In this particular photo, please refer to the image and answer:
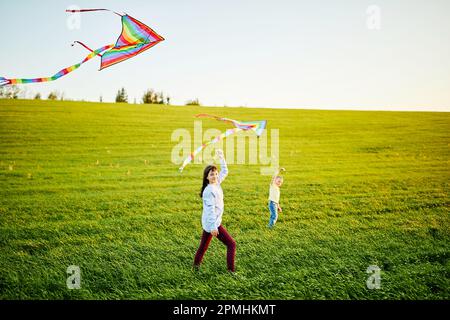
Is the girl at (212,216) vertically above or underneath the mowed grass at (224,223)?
above

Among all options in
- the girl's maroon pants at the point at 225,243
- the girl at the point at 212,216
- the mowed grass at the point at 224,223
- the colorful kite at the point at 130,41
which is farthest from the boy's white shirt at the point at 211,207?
the colorful kite at the point at 130,41

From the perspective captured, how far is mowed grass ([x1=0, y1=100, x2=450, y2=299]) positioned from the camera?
15.6 feet

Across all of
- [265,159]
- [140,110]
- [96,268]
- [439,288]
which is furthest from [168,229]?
[140,110]

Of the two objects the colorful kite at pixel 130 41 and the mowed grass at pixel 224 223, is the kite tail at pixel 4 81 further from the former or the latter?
the mowed grass at pixel 224 223

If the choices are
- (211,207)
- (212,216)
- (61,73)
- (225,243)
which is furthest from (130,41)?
(225,243)

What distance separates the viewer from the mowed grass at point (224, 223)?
4758 millimetres

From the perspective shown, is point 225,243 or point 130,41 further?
point 225,243

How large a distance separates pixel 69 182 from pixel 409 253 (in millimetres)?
11101

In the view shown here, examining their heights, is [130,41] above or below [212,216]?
above

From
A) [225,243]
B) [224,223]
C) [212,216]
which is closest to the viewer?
[212,216]

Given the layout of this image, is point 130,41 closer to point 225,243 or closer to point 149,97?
point 225,243

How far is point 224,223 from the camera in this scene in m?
7.50

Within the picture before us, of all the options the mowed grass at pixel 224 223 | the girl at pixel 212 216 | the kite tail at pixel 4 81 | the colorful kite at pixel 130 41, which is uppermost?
the colorful kite at pixel 130 41
